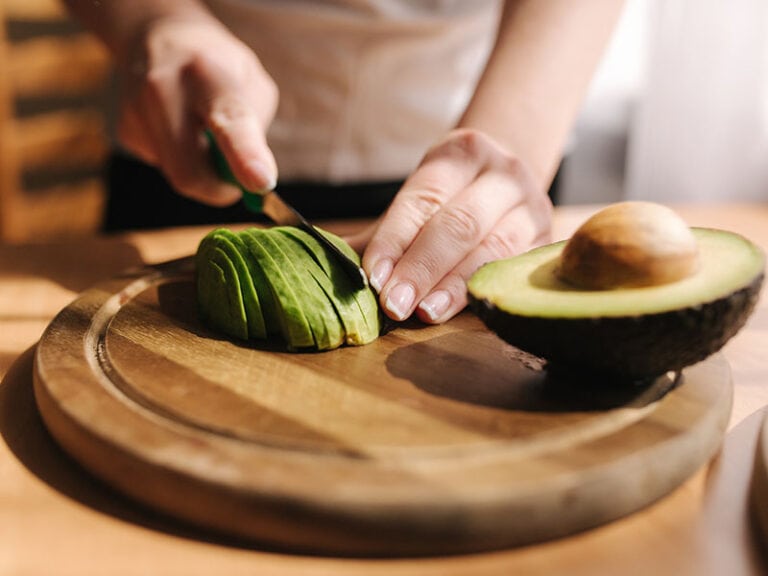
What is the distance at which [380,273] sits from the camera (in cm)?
138

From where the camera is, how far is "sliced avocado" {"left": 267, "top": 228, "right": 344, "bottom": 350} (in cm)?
125

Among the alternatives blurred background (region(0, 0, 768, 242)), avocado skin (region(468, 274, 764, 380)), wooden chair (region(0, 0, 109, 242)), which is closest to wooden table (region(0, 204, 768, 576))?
avocado skin (region(468, 274, 764, 380))

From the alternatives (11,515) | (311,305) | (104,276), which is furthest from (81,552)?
(104,276)

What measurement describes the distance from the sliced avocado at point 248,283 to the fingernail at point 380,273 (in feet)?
0.57

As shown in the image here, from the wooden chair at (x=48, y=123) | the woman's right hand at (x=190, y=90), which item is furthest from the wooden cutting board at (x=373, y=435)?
the wooden chair at (x=48, y=123)

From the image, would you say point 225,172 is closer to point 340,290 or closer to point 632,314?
point 340,290

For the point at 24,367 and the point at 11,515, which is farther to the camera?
the point at 24,367

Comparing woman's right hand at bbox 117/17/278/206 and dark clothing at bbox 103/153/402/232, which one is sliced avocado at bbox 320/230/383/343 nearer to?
woman's right hand at bbox 117/17/278/206

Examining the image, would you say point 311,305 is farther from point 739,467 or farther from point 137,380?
point 739,467

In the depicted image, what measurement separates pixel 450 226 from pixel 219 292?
40cm

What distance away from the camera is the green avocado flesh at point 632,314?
3.19 ft

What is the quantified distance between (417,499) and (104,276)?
3.80ft

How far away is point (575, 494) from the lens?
0.88 m

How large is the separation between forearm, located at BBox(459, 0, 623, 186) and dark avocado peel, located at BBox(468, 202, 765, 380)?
70 centimetres
